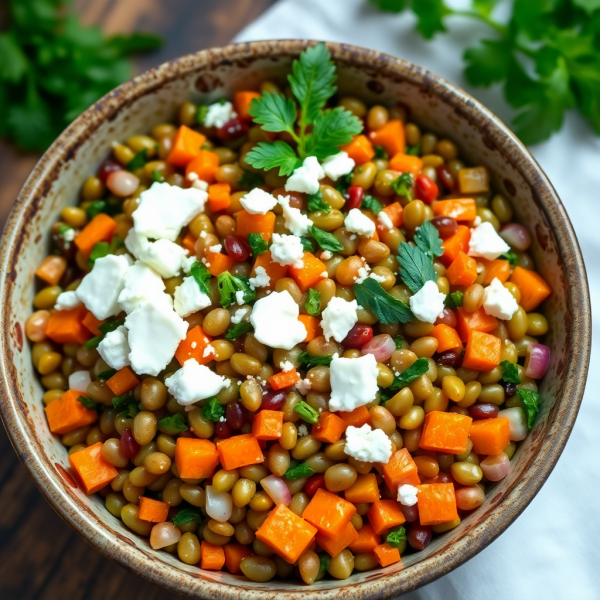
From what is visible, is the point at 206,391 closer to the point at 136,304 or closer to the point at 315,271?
the point at 136,304

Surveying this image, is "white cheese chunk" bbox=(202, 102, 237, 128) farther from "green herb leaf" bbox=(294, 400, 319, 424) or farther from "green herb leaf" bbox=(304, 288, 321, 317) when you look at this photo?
"green herb leaf" bbox=(294, 400, 319, 424)

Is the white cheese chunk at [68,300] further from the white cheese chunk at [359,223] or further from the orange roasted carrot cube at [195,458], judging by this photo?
the white cheese chunk at [359,223]

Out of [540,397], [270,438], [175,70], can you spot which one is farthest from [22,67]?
[540,397]

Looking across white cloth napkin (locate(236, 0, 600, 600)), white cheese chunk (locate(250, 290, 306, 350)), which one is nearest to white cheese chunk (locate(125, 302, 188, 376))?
white cheese chunk (locate(250, 290, 306, 350))

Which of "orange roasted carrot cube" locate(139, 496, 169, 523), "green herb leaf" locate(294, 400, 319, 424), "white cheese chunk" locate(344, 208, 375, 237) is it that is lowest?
"orange roasted carrot cube" locate(139, 496, 169, 523)

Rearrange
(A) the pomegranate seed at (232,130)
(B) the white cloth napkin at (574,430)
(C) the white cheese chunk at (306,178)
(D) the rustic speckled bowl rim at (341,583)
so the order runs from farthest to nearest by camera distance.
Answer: (A) the pomegranate seed at (232,130), (B) the white cloth napkin at (574,430), (C) the white cheese chunk at (306,178), (D) the rustic speckled bowl rim at (341,583)

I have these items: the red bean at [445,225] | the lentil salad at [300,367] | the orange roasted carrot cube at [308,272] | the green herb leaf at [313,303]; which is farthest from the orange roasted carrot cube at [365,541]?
the red bean at [445,225]

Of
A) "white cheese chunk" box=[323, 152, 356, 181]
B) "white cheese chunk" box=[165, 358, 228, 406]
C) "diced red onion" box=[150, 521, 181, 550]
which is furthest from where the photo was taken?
"white cheese chunk" box=[323, 152, 356, 181]
